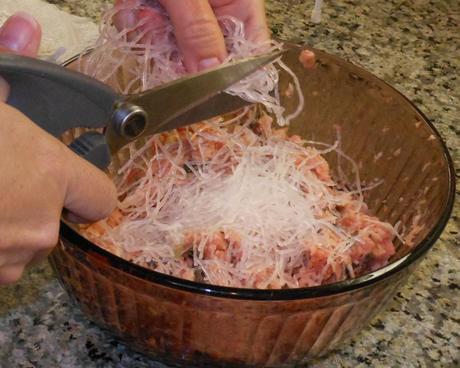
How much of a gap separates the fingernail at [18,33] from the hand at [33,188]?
92 millimetres

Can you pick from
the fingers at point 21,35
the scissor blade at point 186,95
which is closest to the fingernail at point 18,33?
the fingers at point 21,35

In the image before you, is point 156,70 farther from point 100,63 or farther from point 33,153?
point 33,153

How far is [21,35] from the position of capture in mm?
601

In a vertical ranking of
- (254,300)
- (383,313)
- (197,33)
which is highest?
(197,33)

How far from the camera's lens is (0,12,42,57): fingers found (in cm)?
60

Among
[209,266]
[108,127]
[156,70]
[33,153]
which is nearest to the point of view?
[33,153]

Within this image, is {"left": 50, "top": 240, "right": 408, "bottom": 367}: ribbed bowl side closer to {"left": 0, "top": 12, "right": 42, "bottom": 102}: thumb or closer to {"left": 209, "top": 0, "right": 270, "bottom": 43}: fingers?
{"left": 0, "top": 12, "right": 42, "bottom": 102}: thumb

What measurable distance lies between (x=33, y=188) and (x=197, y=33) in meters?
A: 0.34

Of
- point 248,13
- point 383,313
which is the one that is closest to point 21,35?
point 248,13

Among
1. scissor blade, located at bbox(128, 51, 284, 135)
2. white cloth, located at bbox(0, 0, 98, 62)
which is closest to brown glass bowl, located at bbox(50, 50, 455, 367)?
scissor blade, located at bbox(128, 51, 284, 135)

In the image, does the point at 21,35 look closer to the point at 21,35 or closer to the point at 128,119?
the point at 21,35

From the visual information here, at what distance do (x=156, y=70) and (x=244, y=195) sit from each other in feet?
0.60

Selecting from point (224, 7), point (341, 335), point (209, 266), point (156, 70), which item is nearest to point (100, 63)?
point (156, 70)

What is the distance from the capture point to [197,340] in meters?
0.62
